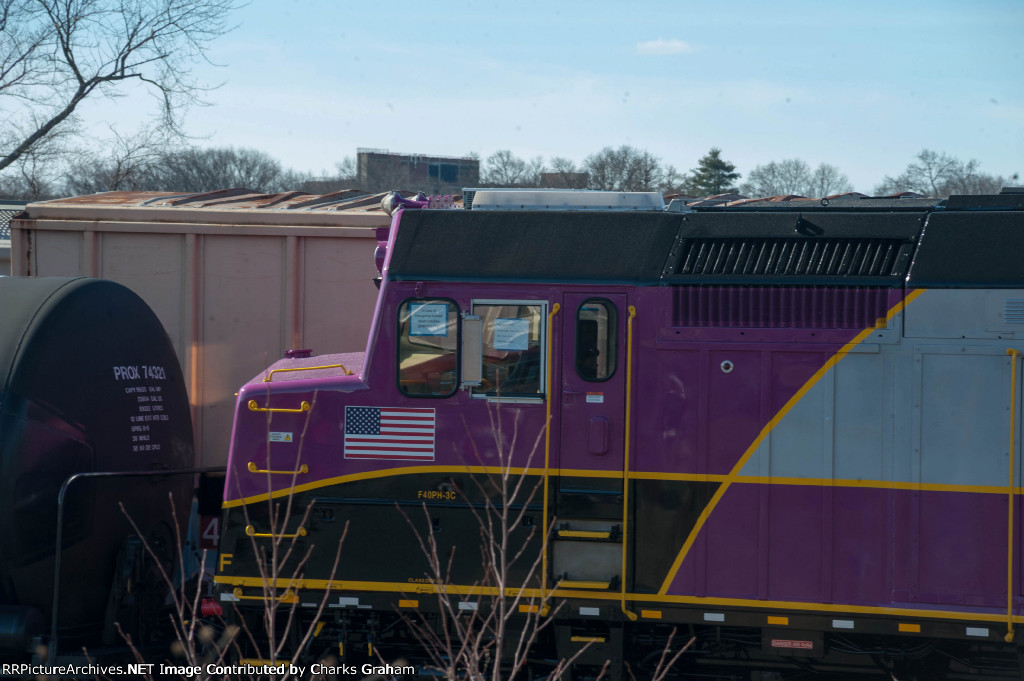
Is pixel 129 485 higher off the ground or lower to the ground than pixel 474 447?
lower

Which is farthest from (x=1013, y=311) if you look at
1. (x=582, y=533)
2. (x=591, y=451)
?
(x=582, y=533)

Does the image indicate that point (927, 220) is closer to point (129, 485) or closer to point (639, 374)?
point (639, 374)

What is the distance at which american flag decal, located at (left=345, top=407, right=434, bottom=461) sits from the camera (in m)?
5.62

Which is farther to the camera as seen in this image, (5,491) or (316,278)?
(316,278)

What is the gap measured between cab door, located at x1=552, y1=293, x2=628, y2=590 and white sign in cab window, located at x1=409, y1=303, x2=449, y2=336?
0.77m

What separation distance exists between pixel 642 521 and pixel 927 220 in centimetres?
254

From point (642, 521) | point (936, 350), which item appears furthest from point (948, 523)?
point (642, 521)

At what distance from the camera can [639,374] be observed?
548cm

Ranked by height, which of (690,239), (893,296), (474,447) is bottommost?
(474,447)

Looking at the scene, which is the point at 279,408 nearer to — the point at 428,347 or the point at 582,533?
the point at 428,347

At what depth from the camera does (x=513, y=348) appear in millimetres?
5594

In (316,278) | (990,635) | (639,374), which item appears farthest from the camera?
(316,278)

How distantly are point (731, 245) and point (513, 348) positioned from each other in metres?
1.53

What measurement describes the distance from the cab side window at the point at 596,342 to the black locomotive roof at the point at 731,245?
207 mm
